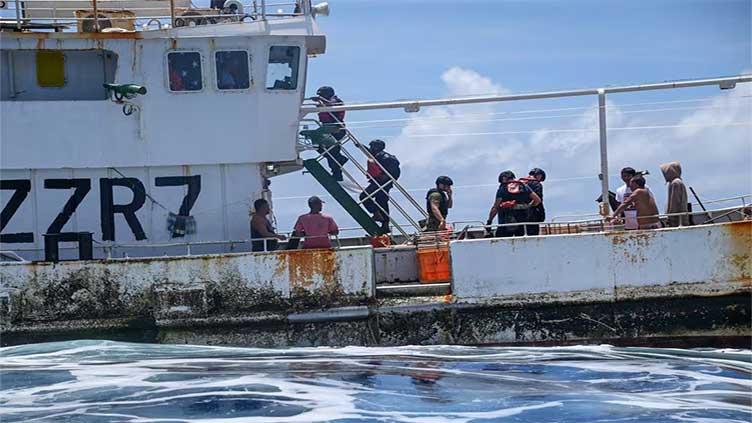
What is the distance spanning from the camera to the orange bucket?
13820 mm

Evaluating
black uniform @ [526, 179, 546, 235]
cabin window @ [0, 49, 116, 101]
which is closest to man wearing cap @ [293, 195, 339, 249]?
black uniform @ [526, 179, 546, 235]

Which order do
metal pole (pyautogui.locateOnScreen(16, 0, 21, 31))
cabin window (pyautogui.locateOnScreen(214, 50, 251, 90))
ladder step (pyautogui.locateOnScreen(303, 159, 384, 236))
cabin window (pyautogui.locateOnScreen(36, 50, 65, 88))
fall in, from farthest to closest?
ladder step (pyautogui.locateOnScreen(303, 159, 384, 236)) < cabin window (pyautogui.locateOnScreen(214, 50, 251, 90)) < cabin window (pyautogui.locateOnScreen(36, 50, 65, 88)) < metal pole (pyautogui.locateOnScreen(16, 0, 21, 31))

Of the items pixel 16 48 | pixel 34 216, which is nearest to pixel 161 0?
pixel 16 48

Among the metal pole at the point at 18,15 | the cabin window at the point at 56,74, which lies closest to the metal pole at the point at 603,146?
the cabin window at the point at 56,74

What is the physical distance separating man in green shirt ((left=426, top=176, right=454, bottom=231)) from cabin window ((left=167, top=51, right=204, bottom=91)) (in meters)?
3.05

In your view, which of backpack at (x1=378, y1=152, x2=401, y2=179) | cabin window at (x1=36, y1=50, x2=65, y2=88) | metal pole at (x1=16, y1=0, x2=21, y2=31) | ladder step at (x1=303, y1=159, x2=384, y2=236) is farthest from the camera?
backpack at (x1=378, y1=152, x2=401, y2=179)

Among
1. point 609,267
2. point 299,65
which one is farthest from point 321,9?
point 609,267

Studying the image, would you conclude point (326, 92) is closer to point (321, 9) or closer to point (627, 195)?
point (321, 9)

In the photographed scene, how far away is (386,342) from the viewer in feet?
44.0

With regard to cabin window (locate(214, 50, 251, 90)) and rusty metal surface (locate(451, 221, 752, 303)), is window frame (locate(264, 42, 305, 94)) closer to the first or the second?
cabin window (locate(214, 50, 251, 90))

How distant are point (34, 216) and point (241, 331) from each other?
115 inches

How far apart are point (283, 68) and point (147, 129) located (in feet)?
5.89

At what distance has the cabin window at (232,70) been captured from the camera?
14.5m

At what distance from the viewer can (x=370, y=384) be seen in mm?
11484
